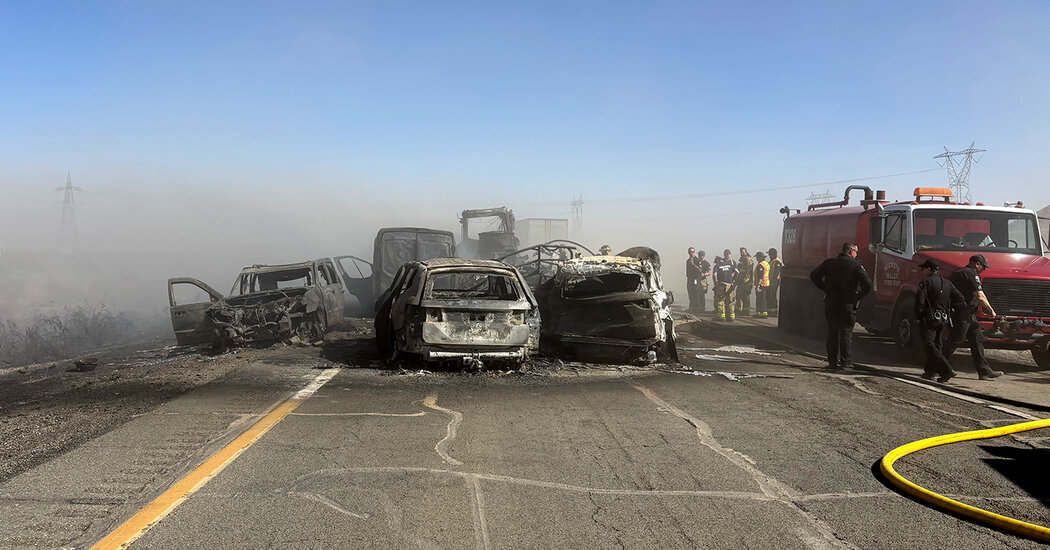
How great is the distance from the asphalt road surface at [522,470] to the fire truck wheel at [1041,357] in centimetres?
396

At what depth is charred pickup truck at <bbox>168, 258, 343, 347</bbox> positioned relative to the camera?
11.7 meters

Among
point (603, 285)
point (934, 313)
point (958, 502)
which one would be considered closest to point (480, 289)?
point (603, 285)

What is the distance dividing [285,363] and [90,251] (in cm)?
5925

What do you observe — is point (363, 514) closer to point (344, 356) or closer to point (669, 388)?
point (669, 388)

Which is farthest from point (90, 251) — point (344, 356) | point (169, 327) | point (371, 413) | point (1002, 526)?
point (1002, 526)

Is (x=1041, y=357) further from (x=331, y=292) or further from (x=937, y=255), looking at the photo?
(x=331, y=292)

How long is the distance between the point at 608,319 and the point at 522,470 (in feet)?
16.4

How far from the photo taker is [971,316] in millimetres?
9641

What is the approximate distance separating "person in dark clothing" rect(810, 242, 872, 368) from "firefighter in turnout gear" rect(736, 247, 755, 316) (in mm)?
9884

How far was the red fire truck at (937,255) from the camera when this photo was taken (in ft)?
33.9

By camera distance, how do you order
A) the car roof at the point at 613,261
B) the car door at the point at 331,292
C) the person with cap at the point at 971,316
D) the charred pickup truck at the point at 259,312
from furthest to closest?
the car door at the point at 331,292 < the charred pickup truck at the point at 259,312 < the car roof at the point at 613,261 < the person with cap at the point at 971,316

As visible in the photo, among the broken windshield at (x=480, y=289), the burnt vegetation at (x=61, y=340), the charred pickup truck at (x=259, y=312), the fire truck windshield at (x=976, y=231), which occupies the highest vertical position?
the fire truck windshield at (x=976, y=231)

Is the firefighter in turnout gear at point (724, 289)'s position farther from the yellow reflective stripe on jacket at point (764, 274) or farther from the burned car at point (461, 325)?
the burned car at point (461, 325)

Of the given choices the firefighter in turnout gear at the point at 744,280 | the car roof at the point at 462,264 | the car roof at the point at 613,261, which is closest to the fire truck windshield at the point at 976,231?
the car roof at the point at 613,261
